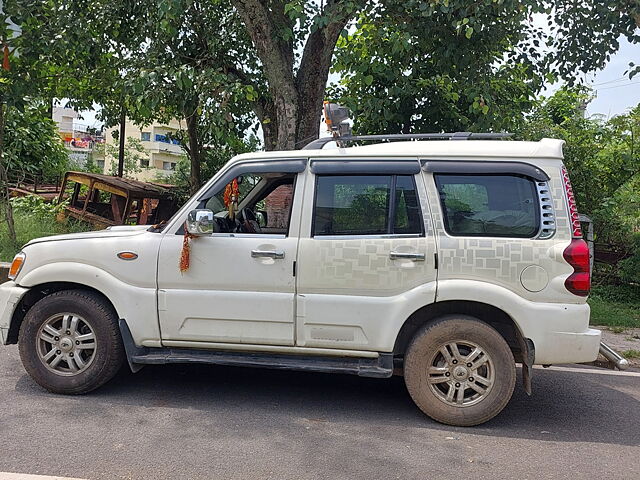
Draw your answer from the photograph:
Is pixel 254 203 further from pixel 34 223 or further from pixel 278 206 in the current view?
pixel 34 223

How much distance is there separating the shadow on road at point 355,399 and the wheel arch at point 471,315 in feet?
1.68

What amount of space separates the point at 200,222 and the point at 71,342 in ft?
4.76

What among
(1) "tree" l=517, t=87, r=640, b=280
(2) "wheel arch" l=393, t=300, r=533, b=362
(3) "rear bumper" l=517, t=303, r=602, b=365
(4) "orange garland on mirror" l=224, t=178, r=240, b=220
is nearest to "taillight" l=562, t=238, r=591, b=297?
(3) "rear bumper" l=517, t=303, r=602, b=365

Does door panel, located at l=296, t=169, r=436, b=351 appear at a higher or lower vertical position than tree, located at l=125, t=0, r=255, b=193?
lower

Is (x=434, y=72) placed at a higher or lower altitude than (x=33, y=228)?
higher

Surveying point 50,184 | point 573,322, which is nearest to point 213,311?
point 573,322

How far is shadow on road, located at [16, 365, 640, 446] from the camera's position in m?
4.44

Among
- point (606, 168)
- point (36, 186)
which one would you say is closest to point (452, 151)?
point (606, 168)

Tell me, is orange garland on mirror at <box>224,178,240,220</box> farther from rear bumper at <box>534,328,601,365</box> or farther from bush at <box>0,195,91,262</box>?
bush at <box>0,195,91,262</box>

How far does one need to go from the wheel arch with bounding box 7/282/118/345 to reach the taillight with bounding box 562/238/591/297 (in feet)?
11.2

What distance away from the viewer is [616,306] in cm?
914

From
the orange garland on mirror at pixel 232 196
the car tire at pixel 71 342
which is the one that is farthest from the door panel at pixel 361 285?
the car tire at pixel 71 342

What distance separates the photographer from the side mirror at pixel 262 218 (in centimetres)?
514

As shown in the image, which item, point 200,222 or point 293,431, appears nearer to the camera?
point 293,431
